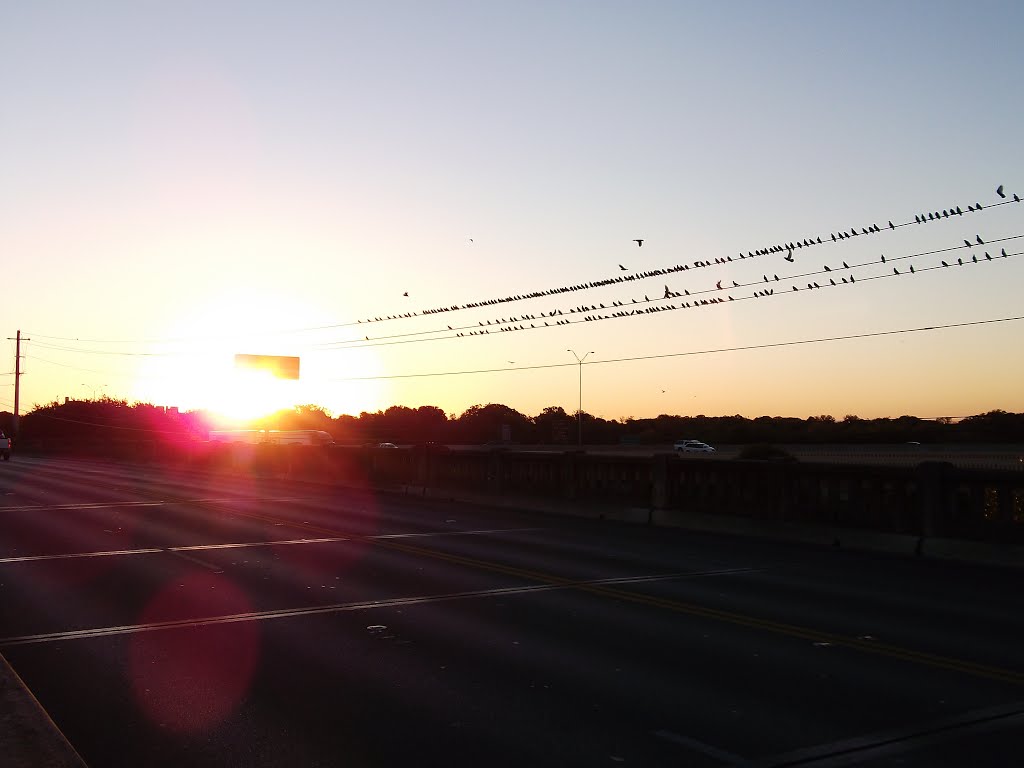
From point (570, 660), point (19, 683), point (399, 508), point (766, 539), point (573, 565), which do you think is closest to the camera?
point (19, 683)

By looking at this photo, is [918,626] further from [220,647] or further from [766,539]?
[766,539]

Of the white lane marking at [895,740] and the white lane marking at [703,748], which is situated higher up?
the white lane marking at [895,740]

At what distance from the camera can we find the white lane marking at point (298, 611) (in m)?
9.27

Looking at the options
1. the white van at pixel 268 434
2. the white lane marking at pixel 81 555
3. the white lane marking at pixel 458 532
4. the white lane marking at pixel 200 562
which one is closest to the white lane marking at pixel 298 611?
the white lane marking at pixel 200 562

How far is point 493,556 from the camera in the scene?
15.3 meters

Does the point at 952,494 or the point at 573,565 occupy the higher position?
the point at 952,494

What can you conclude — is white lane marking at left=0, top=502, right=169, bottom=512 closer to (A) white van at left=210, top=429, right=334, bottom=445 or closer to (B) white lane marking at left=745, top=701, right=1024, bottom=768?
(B) white lane marking at left=745, top=701, right=1024, bottom=768

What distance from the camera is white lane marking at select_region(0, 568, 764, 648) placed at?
927cm

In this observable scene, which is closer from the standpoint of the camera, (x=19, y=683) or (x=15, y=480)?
(x=19, y=683)

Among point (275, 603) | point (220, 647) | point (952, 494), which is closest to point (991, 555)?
point (952, 494)

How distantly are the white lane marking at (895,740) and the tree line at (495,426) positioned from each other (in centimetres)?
7403

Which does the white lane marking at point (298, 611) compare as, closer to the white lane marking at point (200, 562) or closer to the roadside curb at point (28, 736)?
the roadside curb at point (28, 736)

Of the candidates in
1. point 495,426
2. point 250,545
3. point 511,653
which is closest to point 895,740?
point 511,653

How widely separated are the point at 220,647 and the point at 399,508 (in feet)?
54.3
